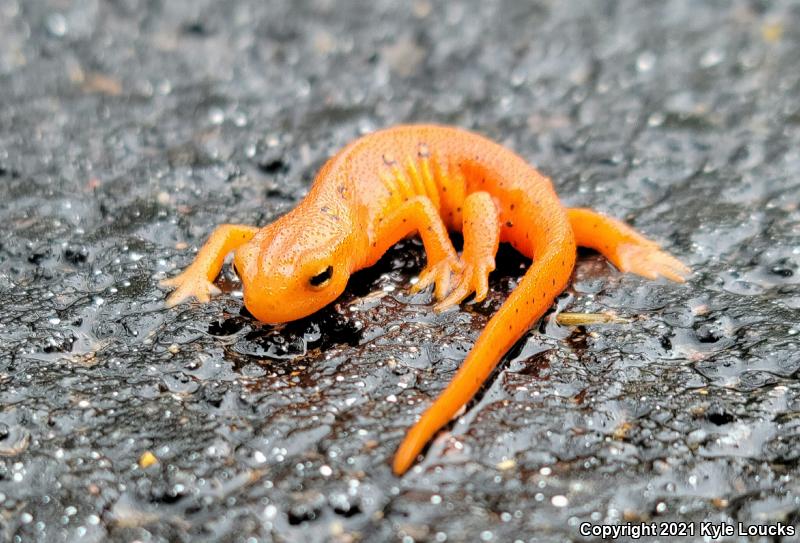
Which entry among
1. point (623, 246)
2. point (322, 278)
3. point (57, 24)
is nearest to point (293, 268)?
point (322, 278)

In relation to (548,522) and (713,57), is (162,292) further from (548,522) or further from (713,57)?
(713,57)

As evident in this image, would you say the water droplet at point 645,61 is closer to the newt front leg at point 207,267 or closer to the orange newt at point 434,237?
the orange newt at point 434,237

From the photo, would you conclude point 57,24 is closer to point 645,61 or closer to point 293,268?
point 293,268

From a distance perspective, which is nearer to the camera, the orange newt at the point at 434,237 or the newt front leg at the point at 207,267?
the orange newt at the point at 434,237
